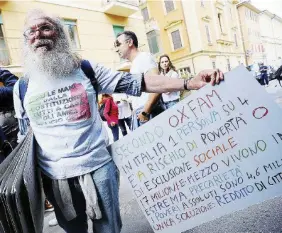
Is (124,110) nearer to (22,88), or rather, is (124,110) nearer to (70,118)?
(22,88)

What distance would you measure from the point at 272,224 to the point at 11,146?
2.46 m

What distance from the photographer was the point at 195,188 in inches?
76.2

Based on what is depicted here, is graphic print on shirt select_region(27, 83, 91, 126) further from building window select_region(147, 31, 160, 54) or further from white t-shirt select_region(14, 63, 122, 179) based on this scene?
building window select_region(147, 31, 160, 54)

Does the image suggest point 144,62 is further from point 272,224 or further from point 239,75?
point 272,224

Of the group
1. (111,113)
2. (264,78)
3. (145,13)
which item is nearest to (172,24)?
(145,13)

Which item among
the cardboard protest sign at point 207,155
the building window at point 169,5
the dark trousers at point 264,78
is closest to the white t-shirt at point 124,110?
the cardboard protest sign at point 207,155

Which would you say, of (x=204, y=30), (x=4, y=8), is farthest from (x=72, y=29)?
(x=204, y=30)

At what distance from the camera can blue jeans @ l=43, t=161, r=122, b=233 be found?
179 cm

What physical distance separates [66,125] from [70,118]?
0.05 m

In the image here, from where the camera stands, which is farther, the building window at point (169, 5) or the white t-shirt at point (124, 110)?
the building window at point (169, 5)

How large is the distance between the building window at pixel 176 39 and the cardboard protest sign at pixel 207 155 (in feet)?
91.2

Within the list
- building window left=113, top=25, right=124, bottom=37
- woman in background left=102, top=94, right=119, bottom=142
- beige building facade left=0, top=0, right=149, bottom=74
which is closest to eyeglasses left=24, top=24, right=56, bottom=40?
woman in background left=102, top=94, right=119, bottom=142

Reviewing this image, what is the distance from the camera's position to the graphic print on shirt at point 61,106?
1747 millimetres

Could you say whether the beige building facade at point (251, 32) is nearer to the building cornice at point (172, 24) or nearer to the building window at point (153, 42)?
the building cornice at point (172, 24)
